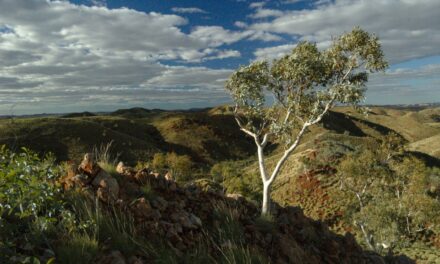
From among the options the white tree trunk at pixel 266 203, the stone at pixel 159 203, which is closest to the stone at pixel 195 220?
the stone at pixel 159 203

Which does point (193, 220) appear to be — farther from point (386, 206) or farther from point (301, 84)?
point (386, 206)

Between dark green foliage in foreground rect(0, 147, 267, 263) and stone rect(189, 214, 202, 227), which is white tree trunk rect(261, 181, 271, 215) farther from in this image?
dark green foliage in foreground rect(0, 147, 267, 263)

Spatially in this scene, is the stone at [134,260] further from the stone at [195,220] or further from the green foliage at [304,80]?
the green foliage at [304,80]

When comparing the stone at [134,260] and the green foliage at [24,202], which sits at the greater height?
the green foliage at [24,202]

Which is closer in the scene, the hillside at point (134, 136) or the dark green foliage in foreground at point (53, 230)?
the dark green foliage in foreground at point (53, 230)

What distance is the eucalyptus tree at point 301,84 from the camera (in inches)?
752

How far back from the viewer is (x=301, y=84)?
2042 centimetres

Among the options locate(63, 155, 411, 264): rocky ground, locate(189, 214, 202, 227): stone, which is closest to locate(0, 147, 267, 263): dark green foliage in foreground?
locate(63, 155, 411, 264): rocky ground

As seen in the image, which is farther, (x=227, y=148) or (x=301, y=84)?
(x=227, y=148)

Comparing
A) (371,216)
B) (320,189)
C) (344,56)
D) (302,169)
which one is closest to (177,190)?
(344,56)

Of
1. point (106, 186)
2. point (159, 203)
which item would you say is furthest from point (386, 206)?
point (106, 186)

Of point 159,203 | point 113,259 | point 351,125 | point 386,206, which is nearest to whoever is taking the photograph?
point 113,259

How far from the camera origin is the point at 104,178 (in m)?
10.8

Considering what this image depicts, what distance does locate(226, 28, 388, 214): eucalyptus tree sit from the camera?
19.1 metres
